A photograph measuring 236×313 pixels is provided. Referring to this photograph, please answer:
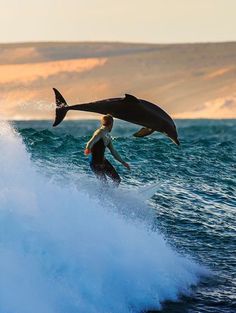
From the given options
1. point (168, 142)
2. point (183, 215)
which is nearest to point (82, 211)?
point (183, 215)

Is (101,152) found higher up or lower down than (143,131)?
lower down

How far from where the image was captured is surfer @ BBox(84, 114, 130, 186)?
16.4 metres

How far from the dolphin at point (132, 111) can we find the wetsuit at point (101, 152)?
0.56m

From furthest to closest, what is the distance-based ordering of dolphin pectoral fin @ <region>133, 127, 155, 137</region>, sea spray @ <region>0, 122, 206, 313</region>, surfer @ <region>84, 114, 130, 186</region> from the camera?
dolphin pectoral fin @ <region>133, 127, 155, 137</region>, surfer @ <region>84, 114, 130, 186</region>, sea spray @ <region>0, 122, 206, 313</region>

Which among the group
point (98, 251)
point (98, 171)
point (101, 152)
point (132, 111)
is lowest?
point (98, 251)

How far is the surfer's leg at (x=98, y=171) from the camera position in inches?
669

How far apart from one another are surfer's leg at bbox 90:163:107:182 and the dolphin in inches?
48.7

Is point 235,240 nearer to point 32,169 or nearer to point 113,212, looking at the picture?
point 113,212

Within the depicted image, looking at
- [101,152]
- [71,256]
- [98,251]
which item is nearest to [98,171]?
[101,152]

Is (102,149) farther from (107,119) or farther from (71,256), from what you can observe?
(71,256)

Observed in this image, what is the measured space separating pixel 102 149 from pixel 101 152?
0.26 ft

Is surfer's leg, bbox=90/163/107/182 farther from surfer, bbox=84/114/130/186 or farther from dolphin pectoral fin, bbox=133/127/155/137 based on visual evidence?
dolphin pectoral fin, bbox=133/127/155/137

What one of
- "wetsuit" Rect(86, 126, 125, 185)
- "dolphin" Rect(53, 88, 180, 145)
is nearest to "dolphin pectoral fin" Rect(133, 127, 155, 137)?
"dolphin" Rect(53, 88, 180, 145)

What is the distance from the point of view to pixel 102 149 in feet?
54.8
